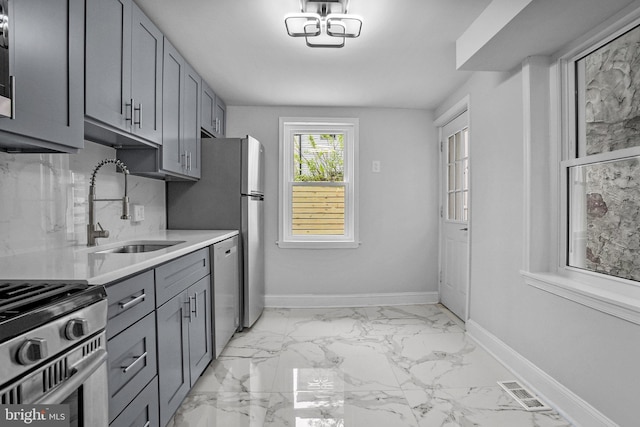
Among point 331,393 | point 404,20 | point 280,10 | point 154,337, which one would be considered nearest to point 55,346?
point 154,337

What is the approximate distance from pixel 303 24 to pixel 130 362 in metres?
2.03

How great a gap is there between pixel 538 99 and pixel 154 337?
2557 mm

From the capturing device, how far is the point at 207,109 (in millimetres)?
3342

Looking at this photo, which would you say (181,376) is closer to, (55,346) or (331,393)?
(331,393)

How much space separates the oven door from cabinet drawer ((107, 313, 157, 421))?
188mm

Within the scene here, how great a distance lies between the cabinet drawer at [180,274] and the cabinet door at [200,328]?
68 millimetres

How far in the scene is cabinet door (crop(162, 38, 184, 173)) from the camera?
2.40 m

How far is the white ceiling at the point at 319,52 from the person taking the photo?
2.10 metres

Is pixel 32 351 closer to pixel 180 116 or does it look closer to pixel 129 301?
pixel 129 301

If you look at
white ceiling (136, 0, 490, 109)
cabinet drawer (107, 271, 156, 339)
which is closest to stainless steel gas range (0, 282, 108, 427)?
cabinet drawer (107, 271, 156, 339)

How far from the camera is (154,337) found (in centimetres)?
164

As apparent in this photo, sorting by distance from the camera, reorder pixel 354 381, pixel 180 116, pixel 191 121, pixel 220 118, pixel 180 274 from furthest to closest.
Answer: pixel 220 118 → pixel 191 121 → pixel 180 116 → pixel 354 381 → pixel 180 274

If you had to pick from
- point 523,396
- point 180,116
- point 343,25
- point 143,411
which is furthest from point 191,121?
point 523,396

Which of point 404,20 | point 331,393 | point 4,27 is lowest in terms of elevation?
point 331,393
